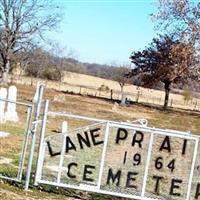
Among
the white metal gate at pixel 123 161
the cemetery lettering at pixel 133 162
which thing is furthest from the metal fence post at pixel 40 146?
the cemetery lettering at pixel 133 162

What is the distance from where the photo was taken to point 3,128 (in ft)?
68.8

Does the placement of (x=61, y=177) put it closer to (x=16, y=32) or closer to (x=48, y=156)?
(x=48, y=156)

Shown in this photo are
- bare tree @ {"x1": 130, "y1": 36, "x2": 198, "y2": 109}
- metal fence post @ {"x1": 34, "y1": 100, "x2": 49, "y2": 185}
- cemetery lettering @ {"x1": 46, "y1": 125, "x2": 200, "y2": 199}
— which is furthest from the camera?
bare tree @ {"x1": 130, "y1": 36, "x2": 198, "y2": 109}

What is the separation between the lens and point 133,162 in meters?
10.6

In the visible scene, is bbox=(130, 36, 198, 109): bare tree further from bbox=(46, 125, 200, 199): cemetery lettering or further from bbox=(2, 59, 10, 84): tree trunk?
bbox=(46, 125, 200, 199): cemetery lettering

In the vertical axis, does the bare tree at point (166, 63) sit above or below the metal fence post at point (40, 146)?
above

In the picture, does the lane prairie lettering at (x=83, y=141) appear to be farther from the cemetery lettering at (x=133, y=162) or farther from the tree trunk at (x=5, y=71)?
the tree trunk at (x=5, y=71)

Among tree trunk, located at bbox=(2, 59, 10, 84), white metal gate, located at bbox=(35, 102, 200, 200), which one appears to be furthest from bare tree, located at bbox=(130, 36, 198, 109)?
white metal gate, located at bbox=(35, 102, 200, 200)

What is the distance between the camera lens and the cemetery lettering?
10398 mm

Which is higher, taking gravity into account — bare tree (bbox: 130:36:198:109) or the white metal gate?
bare tree (bbox: 130:36:198:109)

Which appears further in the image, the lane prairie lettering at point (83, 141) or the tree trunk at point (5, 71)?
the tree trunk at point (5, 71)

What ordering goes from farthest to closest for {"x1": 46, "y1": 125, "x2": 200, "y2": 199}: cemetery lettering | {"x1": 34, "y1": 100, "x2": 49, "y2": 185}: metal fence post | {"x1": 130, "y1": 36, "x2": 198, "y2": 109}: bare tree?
{"x1": 130, "y1": 36, "x2": 198, "y2": 109}: bare tree < {"x1": 46, "y1": 125, "x2": 200, "y2": 199}: cemetery lettering < {"x1": 34, "y1": 100, "x2": 49, "y2": 185}: metal fence post

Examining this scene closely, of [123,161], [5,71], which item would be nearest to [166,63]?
[5,71]

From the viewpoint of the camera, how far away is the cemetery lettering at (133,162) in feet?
34.1
